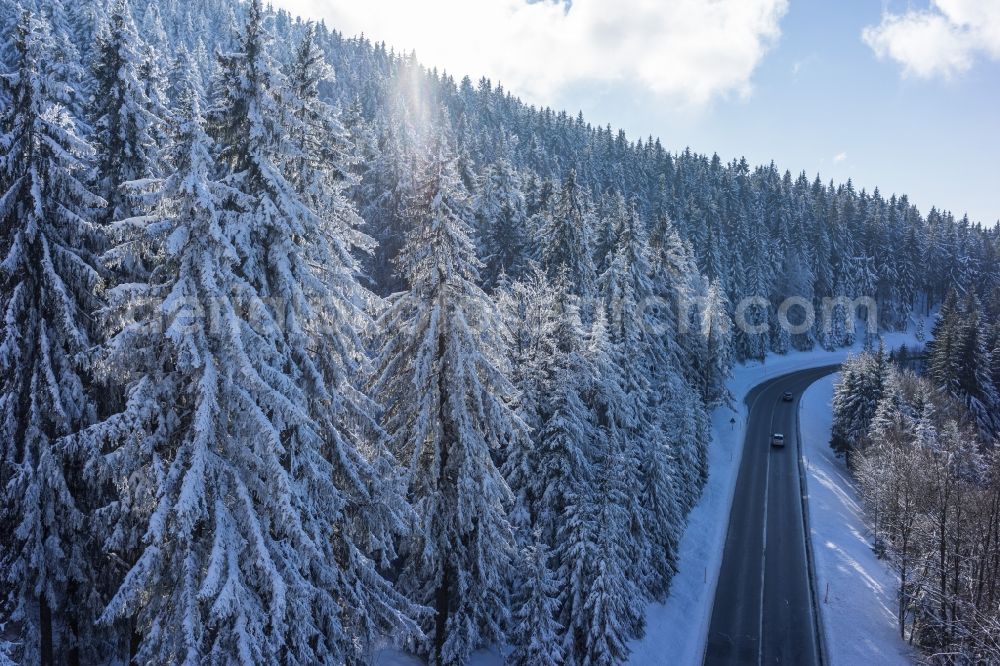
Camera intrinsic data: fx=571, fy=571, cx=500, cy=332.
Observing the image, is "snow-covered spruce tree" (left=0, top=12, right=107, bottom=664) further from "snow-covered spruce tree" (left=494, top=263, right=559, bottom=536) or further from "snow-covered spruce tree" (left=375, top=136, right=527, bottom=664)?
"snow-covered spruce tree" (left=494, top=263, right=559, bottom=536)

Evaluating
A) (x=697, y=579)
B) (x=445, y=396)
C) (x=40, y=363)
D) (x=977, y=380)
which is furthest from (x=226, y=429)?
(x=977, y=380)

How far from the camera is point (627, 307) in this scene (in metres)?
32.4

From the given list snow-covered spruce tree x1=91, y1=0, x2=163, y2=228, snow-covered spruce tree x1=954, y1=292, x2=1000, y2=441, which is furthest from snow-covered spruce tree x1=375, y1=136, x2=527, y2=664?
snow-covered spruce tree x1=954, y1=292, x2=1000, y2=441

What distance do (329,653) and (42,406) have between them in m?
8.44

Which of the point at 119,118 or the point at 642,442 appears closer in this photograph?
the point at 119,118

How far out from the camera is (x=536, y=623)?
19031 mm

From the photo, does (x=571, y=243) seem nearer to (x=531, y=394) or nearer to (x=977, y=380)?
(x=531, y=394)

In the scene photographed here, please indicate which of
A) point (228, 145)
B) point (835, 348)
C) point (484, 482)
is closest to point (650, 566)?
point (484, 482)

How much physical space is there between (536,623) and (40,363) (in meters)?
15.9

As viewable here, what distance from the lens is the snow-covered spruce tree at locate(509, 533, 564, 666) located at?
18812 mm

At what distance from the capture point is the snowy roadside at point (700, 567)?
88.9 feet

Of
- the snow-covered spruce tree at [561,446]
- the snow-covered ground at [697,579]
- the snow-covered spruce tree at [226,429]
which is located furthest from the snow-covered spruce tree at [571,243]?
the snow-covered spruce tree at [226,429]

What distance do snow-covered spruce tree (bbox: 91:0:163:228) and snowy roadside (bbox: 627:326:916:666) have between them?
85.3 ft

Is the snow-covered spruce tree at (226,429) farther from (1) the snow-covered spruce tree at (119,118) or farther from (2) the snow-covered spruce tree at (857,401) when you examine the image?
(2) the snow-covered spruce tree at (857,401)
